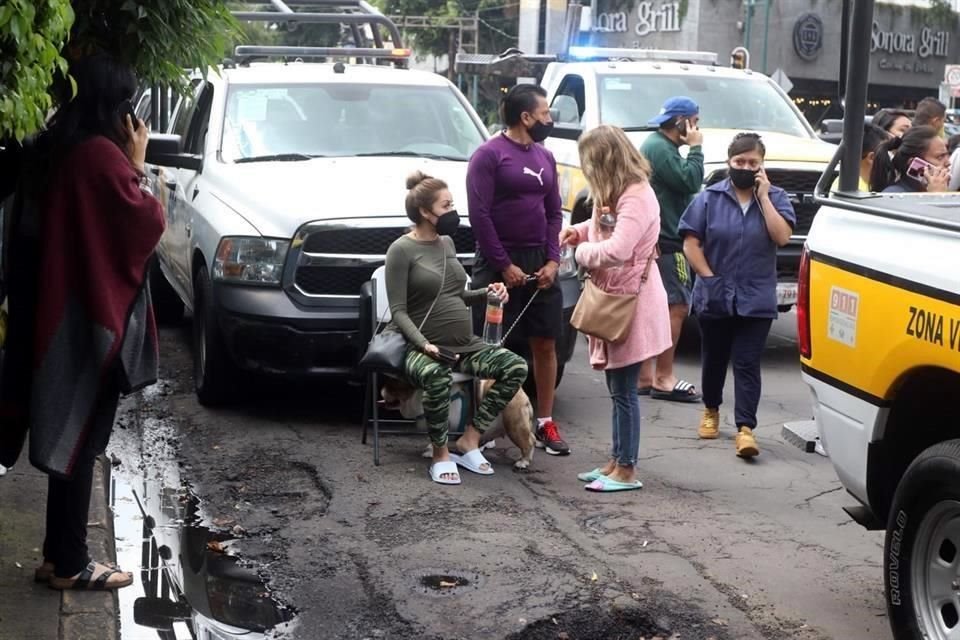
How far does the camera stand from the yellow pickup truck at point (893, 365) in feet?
14.3

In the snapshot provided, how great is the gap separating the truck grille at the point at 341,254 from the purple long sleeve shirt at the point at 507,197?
667 millimetres

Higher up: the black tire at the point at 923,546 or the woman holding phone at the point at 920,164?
the woman holding phone at the point at 920,164

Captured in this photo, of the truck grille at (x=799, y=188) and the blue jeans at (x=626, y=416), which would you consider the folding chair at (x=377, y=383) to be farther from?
the truck grille at (x=799, y=188)

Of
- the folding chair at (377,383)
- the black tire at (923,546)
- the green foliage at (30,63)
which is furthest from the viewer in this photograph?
the folding chair at (377,383)

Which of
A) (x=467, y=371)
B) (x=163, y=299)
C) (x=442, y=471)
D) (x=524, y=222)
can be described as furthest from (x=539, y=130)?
(x=163, y=299)

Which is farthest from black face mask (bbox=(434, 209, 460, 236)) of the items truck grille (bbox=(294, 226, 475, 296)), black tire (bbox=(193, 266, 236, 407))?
black tire (bbox=(193, 266, 236, 407))

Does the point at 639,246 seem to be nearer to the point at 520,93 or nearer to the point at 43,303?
the point at 520,93

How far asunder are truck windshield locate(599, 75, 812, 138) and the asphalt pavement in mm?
4006

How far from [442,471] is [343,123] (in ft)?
10.4

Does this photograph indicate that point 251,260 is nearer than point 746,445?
No

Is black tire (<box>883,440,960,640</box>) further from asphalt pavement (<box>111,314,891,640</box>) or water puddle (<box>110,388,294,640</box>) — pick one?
water puddle (<box>110,388,294,640</box>)

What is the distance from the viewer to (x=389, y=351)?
730cm

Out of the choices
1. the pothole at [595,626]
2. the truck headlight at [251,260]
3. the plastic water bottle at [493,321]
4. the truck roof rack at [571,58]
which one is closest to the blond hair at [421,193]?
the plastic water bottle at [493,321]

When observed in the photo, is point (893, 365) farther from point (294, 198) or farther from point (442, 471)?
point (294, 198)
